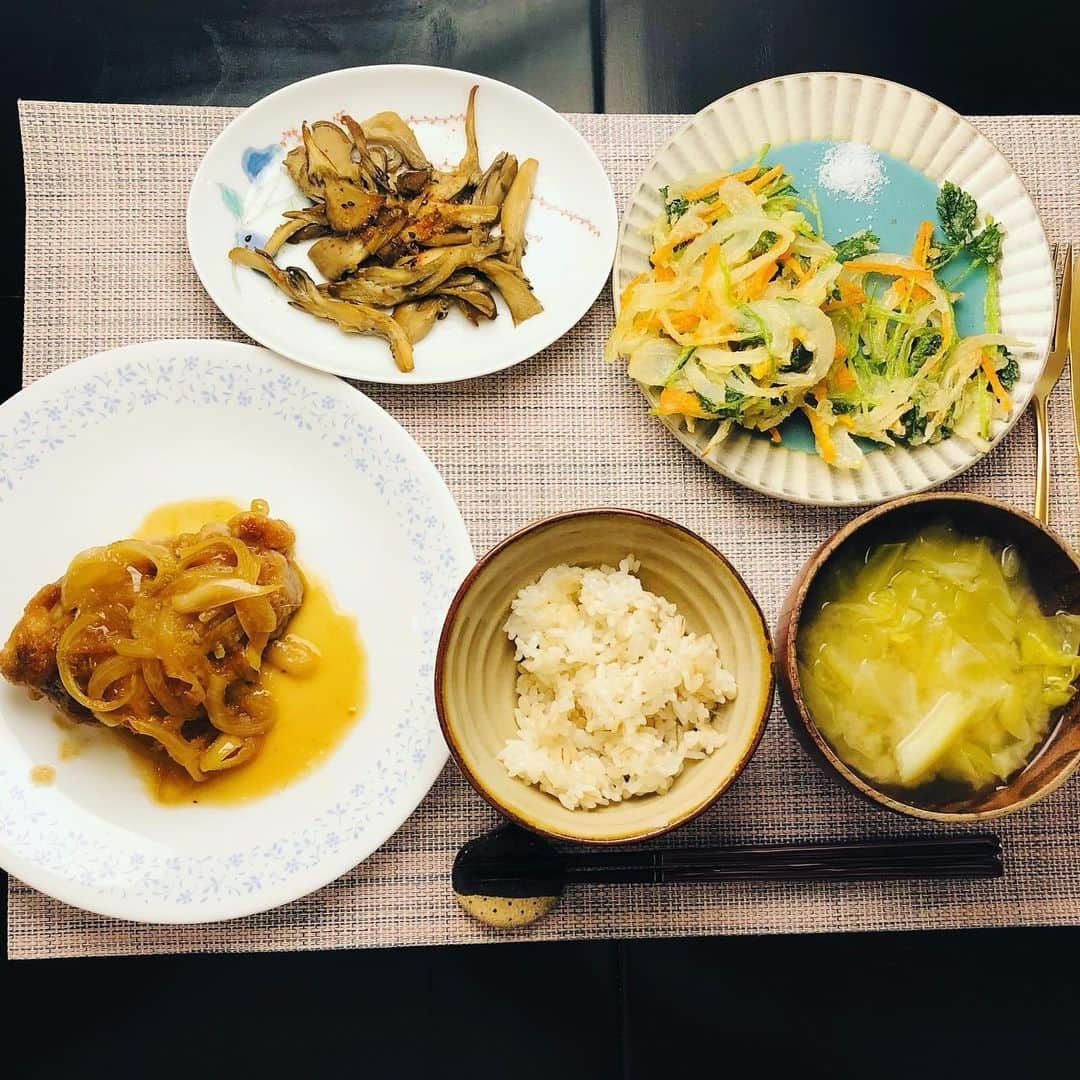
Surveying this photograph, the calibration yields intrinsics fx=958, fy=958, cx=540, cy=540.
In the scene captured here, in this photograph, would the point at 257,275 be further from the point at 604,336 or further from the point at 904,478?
the point at 904,478

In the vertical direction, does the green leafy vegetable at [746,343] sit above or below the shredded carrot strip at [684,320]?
below

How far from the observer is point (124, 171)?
1986 millimetres

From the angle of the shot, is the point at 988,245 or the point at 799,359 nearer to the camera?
the point at 799,359

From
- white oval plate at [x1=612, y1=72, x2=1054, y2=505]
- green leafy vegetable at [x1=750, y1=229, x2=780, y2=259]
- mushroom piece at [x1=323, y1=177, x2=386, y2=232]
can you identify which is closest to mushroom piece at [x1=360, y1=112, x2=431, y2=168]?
mushroom piece at [x1=323, y1=177, x2=386, y2=232]

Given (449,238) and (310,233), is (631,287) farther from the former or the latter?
(310,233)

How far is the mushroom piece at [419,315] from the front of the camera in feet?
6.31

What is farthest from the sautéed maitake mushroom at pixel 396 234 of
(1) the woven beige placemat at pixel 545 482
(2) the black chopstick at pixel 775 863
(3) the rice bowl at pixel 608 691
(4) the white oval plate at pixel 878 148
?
(2) the black chopstick at pixel 775 863

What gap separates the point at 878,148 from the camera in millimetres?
2008

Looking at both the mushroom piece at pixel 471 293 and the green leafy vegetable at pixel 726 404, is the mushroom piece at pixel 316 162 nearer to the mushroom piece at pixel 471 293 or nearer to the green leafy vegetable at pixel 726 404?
the mushroom piece at pixel 471 293

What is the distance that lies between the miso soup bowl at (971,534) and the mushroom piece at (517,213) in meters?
0.88

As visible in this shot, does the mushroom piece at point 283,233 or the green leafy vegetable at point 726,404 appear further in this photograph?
the mushroom piece at point 283,233

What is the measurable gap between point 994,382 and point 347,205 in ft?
4.39

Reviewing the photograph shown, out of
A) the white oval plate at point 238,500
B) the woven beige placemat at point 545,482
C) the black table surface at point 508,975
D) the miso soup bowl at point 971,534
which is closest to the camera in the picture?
the miso soup bowl at point 971,534

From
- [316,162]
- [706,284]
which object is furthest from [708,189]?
[316,162]
